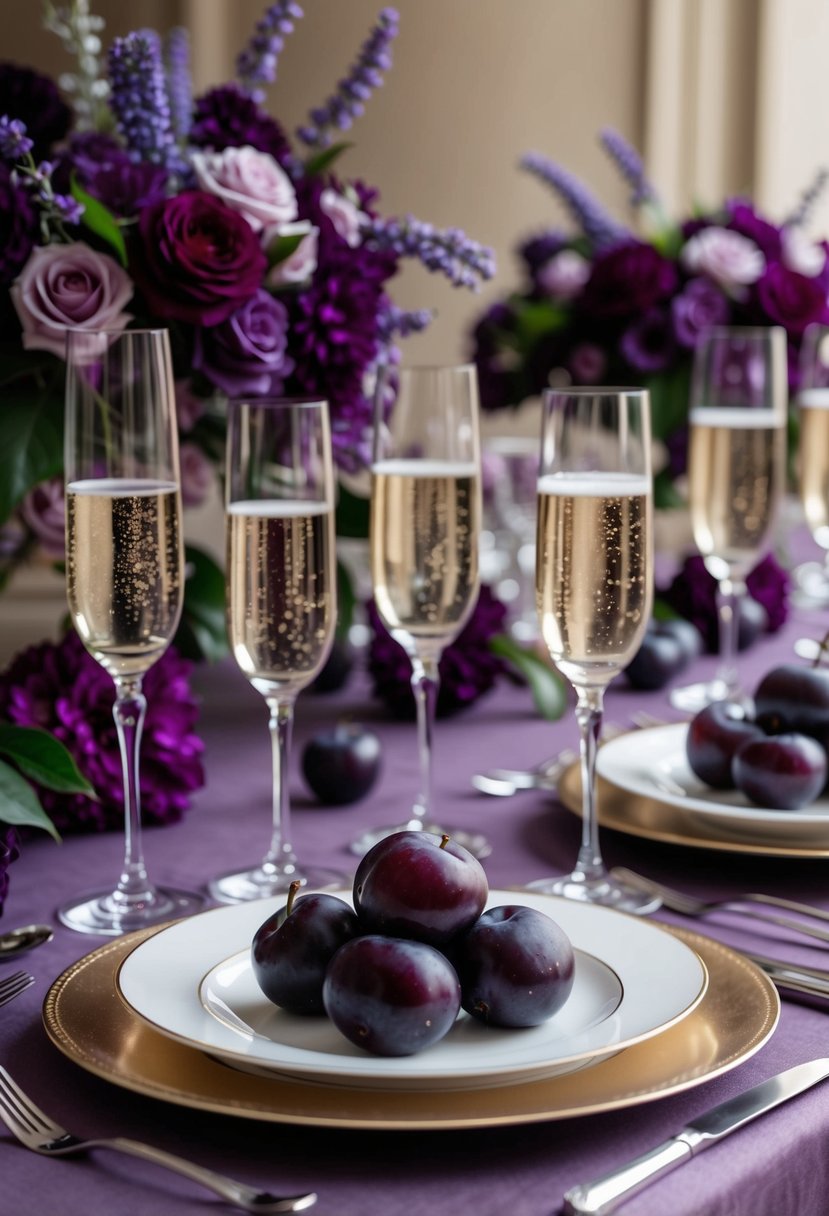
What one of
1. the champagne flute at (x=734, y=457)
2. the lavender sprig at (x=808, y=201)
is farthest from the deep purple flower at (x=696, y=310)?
the champagne flute at (x=734, y=457)

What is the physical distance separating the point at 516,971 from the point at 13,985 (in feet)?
1.16

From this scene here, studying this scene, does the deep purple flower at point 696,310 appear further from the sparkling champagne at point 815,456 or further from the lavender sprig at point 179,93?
the lavender sprig at point 179,93

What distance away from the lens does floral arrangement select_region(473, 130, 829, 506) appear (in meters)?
2.21

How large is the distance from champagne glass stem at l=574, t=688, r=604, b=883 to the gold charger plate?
0.87ft

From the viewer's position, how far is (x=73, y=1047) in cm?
79

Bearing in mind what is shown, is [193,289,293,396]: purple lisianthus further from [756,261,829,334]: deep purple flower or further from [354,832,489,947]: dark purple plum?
[756,261,829,334]: deep purple flower

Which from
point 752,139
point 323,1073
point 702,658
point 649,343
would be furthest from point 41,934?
point 752,139

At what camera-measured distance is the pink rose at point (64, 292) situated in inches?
54.5

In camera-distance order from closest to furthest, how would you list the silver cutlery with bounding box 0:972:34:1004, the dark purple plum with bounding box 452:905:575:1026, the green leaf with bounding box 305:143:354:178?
the dark purple plum with bounding box 452:905:575:1026
the silver cutlery with bounding box 0:972:34:1004
the green leaf with bounding box 305:143:354:178

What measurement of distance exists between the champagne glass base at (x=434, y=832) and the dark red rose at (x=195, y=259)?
19.3 inches

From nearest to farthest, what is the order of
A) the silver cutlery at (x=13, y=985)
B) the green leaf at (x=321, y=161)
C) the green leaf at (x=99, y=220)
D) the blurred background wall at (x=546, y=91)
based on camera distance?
the silver cutlery at (x=13, y=985), the green leaf at (x=99, y=220), the green leaf at (x=321, y=161), the blurred background wall at (x=546, y=91)

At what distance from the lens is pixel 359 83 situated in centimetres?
157

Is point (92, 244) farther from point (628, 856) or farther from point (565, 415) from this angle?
point (628, 856)

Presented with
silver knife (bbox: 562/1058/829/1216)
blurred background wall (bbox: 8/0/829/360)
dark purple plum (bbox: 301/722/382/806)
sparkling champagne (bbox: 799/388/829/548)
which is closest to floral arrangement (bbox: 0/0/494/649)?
dark purple plum (bbox: 301/722/382/806)
